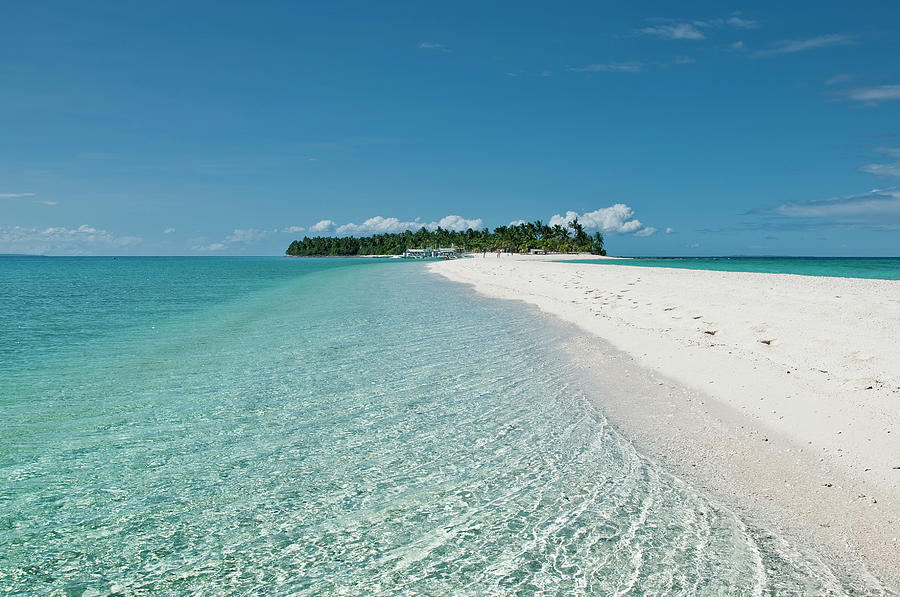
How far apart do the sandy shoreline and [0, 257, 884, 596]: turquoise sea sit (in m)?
0.51

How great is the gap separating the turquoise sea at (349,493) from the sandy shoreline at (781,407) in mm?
506

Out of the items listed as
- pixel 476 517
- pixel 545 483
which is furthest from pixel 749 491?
pixel 476 517

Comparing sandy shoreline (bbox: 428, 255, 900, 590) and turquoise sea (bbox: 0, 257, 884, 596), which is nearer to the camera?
turquoise sea (bbox: 0, 257, 884, 596)

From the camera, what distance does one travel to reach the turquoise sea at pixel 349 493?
14.0 ft

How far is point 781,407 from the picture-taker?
26.7 feet

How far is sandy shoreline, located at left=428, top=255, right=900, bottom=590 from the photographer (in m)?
5.23

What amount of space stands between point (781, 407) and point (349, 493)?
21.9 ft

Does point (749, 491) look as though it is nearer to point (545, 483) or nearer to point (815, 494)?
point (815, 494)

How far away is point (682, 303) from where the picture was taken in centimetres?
1895

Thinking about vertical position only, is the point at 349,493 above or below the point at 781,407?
below

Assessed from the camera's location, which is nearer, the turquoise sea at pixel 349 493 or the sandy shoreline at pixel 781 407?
the turquoise sea at pixel 349 493

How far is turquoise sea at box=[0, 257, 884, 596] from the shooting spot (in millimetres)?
4258

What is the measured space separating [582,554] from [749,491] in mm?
2407

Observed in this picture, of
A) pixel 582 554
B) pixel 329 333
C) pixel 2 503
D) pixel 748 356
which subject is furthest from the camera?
pixel 329 333
